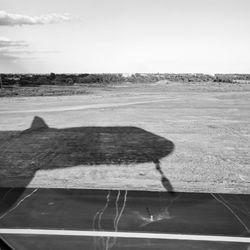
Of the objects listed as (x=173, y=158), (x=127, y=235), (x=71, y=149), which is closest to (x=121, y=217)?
(x=127, y=235)

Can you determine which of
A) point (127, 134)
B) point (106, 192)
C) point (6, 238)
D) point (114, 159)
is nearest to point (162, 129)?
point (127, 134)

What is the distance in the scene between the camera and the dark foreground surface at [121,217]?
5094 millimetres

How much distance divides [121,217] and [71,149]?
6.26 metres

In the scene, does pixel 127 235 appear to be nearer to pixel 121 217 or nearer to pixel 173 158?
pixel 121 217

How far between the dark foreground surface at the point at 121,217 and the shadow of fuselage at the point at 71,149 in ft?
5.30

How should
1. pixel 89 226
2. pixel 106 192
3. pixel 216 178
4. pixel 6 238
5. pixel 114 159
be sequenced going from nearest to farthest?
1. pixel 6 238
2. pixel 89 226
3. pixel 106 192
4. pixel 216 178
5. pixel 114 159

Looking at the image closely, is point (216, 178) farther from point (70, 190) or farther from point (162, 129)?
point (162, 129)

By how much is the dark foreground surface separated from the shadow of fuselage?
1.61 metres

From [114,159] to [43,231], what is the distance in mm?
5217

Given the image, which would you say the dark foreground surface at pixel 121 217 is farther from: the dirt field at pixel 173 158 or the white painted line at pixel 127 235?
the dirt field at pixel 173 158

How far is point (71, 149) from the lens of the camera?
38.8 ft

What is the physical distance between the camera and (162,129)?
16.1m

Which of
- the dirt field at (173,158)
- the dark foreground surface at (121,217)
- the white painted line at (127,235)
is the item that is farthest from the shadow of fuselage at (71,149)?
the white painted line at (127,235)

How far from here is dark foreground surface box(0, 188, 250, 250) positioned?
201 inches
